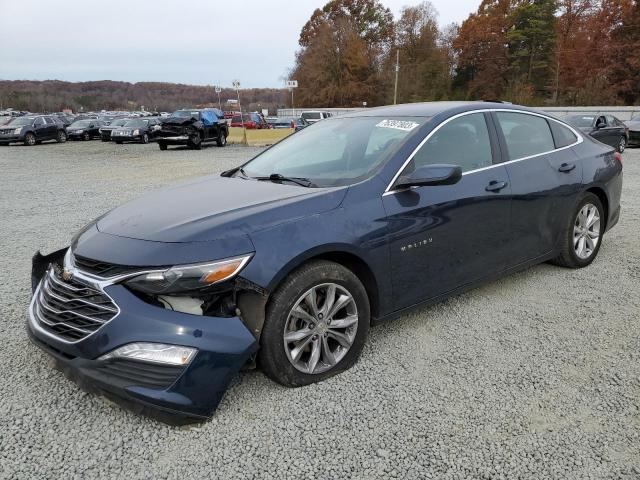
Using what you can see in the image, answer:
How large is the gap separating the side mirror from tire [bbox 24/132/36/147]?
1140 inches

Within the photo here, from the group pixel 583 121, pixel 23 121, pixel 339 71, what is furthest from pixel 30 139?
pixel 339 71

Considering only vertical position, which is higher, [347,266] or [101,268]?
[101,268]

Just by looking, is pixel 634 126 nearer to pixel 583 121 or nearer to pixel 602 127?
pixel 602 127

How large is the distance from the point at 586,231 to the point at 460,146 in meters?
1.86

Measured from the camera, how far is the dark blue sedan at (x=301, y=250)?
2.35 meters

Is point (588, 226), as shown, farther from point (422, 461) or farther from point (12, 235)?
point (12, 235)

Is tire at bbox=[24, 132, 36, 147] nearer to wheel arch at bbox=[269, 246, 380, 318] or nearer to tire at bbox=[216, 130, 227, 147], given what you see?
tire at bbox=[216, 130, 227, 147]

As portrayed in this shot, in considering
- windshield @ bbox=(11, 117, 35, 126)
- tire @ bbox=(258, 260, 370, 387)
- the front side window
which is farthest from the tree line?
tire @ bbox=(258, 260, 370, 387)

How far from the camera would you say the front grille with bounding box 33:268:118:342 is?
94.5 inches

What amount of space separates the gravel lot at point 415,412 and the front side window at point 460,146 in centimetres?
114

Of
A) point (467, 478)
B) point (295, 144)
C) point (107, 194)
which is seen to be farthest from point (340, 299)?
point (107, 194)

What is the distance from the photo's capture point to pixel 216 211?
9.26 feet

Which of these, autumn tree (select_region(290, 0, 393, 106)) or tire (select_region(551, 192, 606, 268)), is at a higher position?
autumn tree (select_region(290, 0, 393, 106))

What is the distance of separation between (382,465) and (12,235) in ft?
20.5
